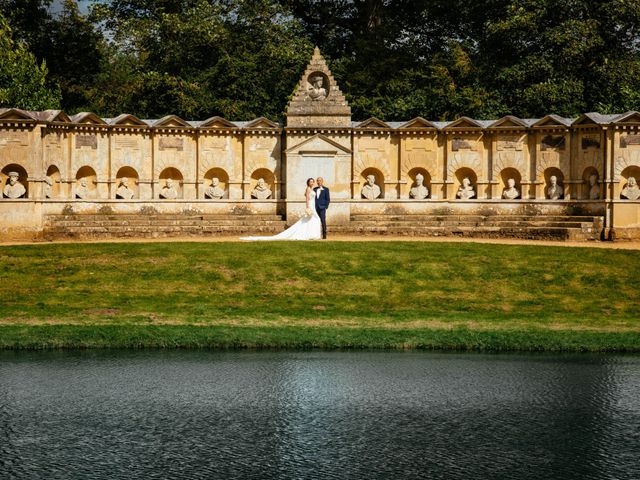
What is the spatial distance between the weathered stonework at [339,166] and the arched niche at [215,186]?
55 millimetres

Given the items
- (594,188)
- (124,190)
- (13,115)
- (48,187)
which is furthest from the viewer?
(124,190)

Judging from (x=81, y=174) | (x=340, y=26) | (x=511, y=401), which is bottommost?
(x=511, y=401)

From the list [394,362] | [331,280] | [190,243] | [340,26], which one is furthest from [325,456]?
[340,26]

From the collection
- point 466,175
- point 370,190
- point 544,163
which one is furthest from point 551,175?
point 370,190

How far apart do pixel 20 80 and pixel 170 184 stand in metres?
12.8

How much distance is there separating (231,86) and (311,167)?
1363cm

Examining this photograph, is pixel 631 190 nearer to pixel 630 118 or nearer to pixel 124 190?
pixel 630 118

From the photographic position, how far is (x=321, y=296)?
2027 cm

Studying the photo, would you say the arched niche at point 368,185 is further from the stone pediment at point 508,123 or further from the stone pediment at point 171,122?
the stone pediment at point 171,122

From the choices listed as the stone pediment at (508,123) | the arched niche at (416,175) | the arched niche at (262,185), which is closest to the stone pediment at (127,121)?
the arched niche at (262,185)

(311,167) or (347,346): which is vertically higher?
(311,167)

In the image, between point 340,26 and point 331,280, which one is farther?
point 340,26

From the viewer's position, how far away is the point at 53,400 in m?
11.0

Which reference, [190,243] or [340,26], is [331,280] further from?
[340,26]
